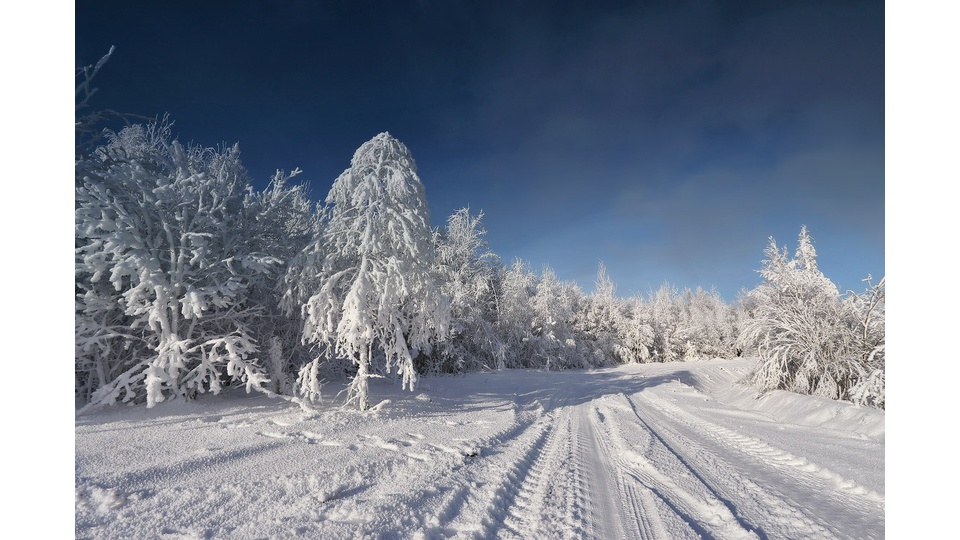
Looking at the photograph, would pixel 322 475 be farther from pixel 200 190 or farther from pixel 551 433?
pixel 200 190

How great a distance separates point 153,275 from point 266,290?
301 cm

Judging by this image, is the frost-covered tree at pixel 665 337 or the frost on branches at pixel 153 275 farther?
the frost-covered tree at pixel 665 337

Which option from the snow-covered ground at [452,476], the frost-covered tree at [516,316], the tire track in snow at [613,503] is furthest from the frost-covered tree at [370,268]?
the frost-covered tree at [516,316]

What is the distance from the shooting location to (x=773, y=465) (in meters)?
4.68

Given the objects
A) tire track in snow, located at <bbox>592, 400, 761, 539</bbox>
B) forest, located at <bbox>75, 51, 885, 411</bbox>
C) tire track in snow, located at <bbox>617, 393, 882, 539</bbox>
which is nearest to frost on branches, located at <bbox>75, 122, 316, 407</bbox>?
forest, located at <bbox>75, 51, 885, 411</bbox>

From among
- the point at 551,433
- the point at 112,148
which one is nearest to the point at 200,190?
the point at 112,148

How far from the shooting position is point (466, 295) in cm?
1972

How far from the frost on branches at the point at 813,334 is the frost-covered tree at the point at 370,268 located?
1040 centimetres

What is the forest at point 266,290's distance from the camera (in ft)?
19.3

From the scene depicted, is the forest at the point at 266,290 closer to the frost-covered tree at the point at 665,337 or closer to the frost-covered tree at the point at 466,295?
the frost-covered tree at the point at 466,295

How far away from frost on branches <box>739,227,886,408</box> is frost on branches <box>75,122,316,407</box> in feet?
45.5

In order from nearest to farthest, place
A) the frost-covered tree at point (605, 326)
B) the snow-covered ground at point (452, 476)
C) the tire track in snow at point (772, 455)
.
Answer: the snow-covered ground at point (452, 476) → the tire track in snow at point (772, 455) → the frost-covered tree at point (605, 326)

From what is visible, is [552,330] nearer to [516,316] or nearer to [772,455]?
[516,316]

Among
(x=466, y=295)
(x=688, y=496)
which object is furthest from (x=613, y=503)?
(x=466, y=295)
